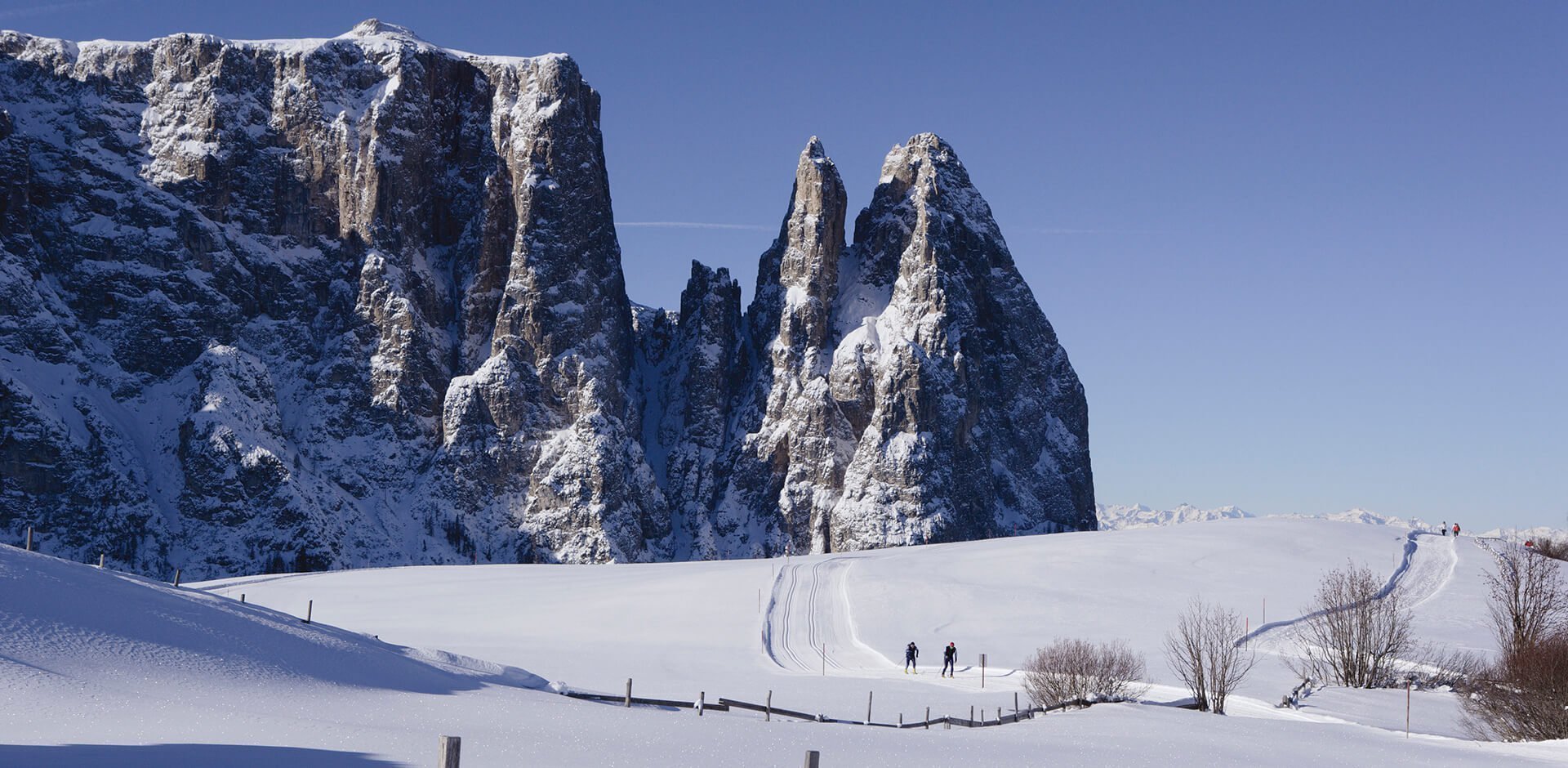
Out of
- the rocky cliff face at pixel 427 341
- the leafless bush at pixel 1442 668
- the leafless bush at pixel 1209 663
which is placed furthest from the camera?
the rocky cliff face at pixel 427 341

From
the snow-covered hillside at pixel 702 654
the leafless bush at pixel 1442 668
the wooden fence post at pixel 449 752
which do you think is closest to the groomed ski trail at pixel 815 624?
the snow-covered hillside at pixel 702 654

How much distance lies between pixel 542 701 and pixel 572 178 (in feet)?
495

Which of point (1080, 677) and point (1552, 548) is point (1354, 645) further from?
point (1552, 548)

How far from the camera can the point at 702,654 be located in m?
65.8

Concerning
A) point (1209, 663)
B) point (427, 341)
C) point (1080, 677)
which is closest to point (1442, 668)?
point (1209, 663)

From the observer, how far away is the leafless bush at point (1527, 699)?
39.4 m

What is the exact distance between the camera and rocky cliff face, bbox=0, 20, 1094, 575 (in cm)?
14762

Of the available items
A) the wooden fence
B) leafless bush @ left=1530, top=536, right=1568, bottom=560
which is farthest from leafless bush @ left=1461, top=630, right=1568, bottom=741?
leafless bush @ left=1530, top=536, right=1568, bottom=560

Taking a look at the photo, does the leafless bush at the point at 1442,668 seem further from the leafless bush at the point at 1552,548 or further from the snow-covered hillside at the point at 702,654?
the leafless bush at the point at 1552,548

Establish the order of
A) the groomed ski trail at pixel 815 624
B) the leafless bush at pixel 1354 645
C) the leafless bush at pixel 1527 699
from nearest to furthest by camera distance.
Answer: the leafless bush at pixel 1527 699
the leafless bush at pixel 1354 645
the groomed ski trail at pixel 815 624

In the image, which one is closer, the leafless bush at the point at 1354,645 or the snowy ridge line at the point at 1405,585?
the leafless bush at the point at 1354,645

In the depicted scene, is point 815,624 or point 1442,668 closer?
point 1442,668

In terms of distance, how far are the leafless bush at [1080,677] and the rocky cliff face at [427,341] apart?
356ft

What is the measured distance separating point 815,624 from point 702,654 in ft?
35.9
